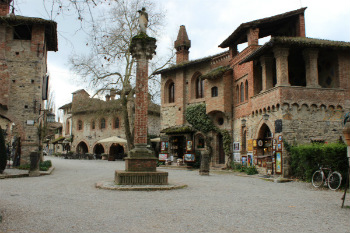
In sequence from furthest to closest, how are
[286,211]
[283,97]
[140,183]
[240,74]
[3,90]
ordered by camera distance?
[240,74] < [3,90] < [283,97] < [140,183] < [286,211]

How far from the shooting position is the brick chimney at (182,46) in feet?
91.7

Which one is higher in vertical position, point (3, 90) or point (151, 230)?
point (3, 90)

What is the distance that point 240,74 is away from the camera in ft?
65.8

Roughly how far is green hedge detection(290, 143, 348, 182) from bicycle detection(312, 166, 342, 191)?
37cm

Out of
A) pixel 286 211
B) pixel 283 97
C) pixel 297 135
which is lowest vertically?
pixel 286 211

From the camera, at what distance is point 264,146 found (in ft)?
56.9

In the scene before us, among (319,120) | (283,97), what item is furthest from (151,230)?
(319,120)

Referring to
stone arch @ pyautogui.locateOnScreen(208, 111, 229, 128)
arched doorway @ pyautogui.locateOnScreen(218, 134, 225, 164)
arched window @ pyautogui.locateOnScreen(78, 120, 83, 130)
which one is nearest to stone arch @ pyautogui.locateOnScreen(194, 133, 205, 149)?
arched doorway @ pyautogui.locateOnScreen(218, 134, 225, 164)

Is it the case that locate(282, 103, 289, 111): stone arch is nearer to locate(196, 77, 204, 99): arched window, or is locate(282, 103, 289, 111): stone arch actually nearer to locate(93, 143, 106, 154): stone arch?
locate(196, 77, 204, 99): arched window

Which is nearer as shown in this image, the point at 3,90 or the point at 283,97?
the point at 283,97

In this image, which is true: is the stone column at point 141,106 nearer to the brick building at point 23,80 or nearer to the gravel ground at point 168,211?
the gravel ground at point 168,211

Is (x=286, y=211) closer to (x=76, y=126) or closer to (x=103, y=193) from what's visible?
(x=103, y=193)

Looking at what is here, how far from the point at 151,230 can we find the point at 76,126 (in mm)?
38173

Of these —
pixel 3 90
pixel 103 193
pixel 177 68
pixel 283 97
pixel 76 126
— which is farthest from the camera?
pixel 76 126
